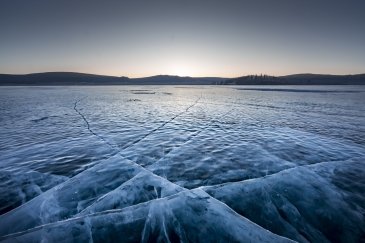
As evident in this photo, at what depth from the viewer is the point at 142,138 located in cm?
1176

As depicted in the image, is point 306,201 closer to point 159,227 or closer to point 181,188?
point 181,188

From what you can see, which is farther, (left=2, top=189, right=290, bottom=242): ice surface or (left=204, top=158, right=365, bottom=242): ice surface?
(left=204, top=158, right=365, bottom=242): ice surface

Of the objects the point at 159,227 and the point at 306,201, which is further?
the point at 306,201

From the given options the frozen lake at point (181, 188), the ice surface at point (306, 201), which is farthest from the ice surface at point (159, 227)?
the ice surface at point (306, 201)

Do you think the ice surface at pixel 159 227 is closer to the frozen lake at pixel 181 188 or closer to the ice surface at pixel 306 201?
the frozen lake at pixel 181 188

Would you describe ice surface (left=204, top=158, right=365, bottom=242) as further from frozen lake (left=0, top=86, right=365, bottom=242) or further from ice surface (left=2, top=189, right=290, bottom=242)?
ice surface (left=2, top=189, right=290, bottom=242)

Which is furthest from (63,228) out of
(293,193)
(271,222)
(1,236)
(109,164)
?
(293,193)

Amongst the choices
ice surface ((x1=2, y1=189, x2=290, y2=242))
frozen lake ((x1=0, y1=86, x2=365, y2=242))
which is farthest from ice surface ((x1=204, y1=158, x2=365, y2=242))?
ice surface ((x1=2, y1=189, x2=290, y2=242))

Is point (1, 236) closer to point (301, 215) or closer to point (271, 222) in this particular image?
point (271, 222)

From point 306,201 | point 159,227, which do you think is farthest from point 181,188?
point 306,201

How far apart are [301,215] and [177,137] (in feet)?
25.8

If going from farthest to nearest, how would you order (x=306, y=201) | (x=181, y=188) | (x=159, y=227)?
1. (x=181, y=188)
2. (x=306, y=201)
3. (x=159, y=227)

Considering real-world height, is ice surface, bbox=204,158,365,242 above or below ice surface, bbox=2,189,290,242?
below

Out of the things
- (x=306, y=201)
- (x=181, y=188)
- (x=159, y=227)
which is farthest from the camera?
(x=181, y=188)
